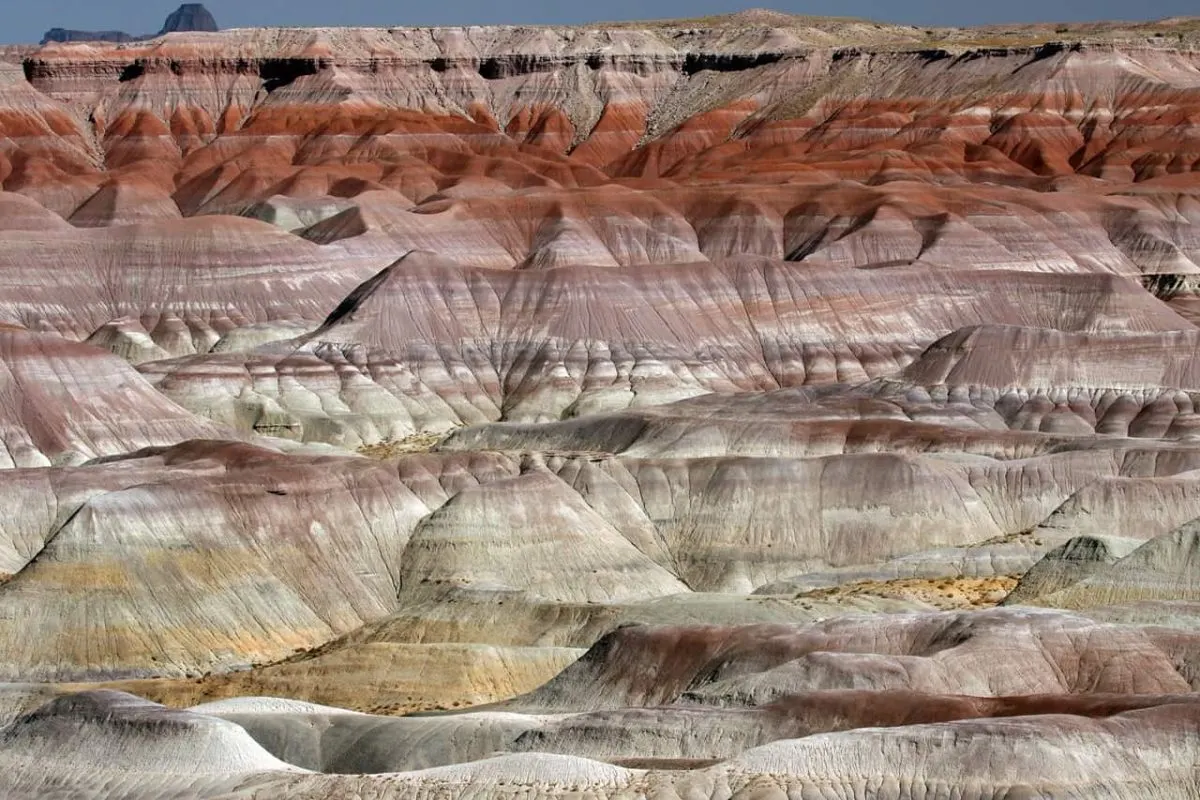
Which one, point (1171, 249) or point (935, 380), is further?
point (1171, 249)

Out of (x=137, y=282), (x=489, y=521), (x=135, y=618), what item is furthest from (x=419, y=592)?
(x=137, y=282)

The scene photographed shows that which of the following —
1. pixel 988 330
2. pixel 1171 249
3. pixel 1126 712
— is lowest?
pixel 1171 249

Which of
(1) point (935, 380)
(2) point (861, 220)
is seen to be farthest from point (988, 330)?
(2) point (861, 220)

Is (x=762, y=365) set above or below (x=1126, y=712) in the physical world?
below

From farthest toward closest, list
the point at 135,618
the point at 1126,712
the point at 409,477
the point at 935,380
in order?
1. the point at 935,380
2. the point at 409,477
3. the point at 135,618
4. the point at 1126,712

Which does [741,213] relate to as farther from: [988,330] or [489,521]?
[489,521]

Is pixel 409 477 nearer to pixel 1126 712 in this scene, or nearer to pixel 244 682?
pixel 244 682

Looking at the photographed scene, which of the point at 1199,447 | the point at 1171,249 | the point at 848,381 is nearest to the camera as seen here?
the point at 1199,447
